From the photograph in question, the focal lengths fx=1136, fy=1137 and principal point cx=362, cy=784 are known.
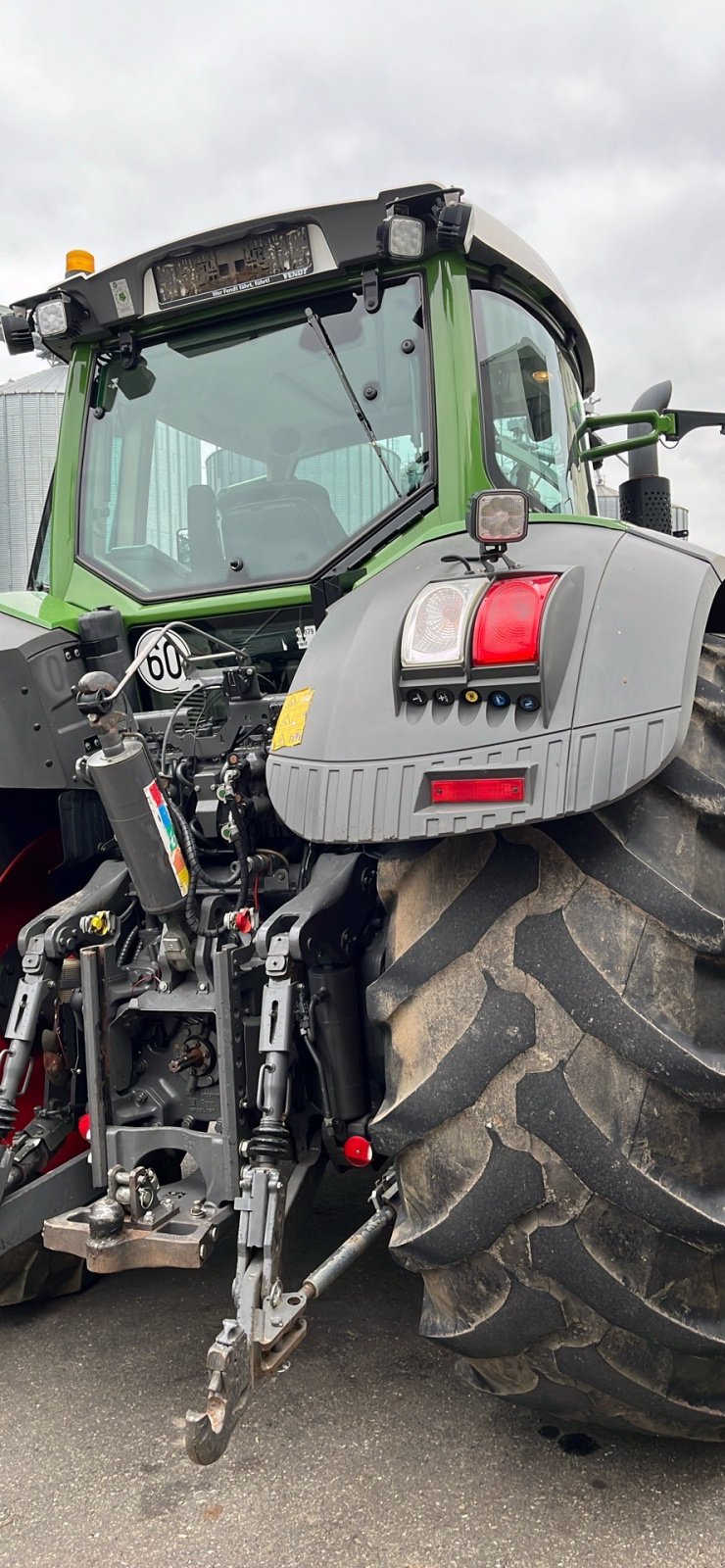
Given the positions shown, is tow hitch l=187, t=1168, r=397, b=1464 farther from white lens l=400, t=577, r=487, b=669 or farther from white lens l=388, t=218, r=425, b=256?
white lens l=388, t=218, r=425, b=256

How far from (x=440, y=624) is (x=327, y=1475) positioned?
1.60 metres

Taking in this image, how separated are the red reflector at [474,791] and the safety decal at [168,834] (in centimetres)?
77

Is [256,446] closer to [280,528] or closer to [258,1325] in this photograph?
[280,528]

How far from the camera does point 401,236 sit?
2.55 m

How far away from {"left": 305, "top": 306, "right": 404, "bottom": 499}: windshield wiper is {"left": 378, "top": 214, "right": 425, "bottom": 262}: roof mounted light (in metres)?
0.31

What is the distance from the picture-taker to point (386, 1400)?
7.87 feet

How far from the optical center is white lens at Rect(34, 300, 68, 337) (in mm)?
3037

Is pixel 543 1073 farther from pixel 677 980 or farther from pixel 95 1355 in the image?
pixel 95 1355

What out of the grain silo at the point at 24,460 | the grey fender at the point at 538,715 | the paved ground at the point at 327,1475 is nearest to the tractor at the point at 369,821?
the grey fender at the point at 538,715

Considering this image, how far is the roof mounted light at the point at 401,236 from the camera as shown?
2.54 metres

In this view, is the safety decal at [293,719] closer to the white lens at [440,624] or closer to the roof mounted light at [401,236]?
the white lens at [440,624]

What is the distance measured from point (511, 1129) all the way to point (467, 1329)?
0.40m

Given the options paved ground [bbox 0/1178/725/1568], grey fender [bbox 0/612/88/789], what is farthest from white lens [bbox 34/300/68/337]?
paved ground [bbox 0/1178/725/1568]

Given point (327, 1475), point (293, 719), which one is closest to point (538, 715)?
point (293, 719)
